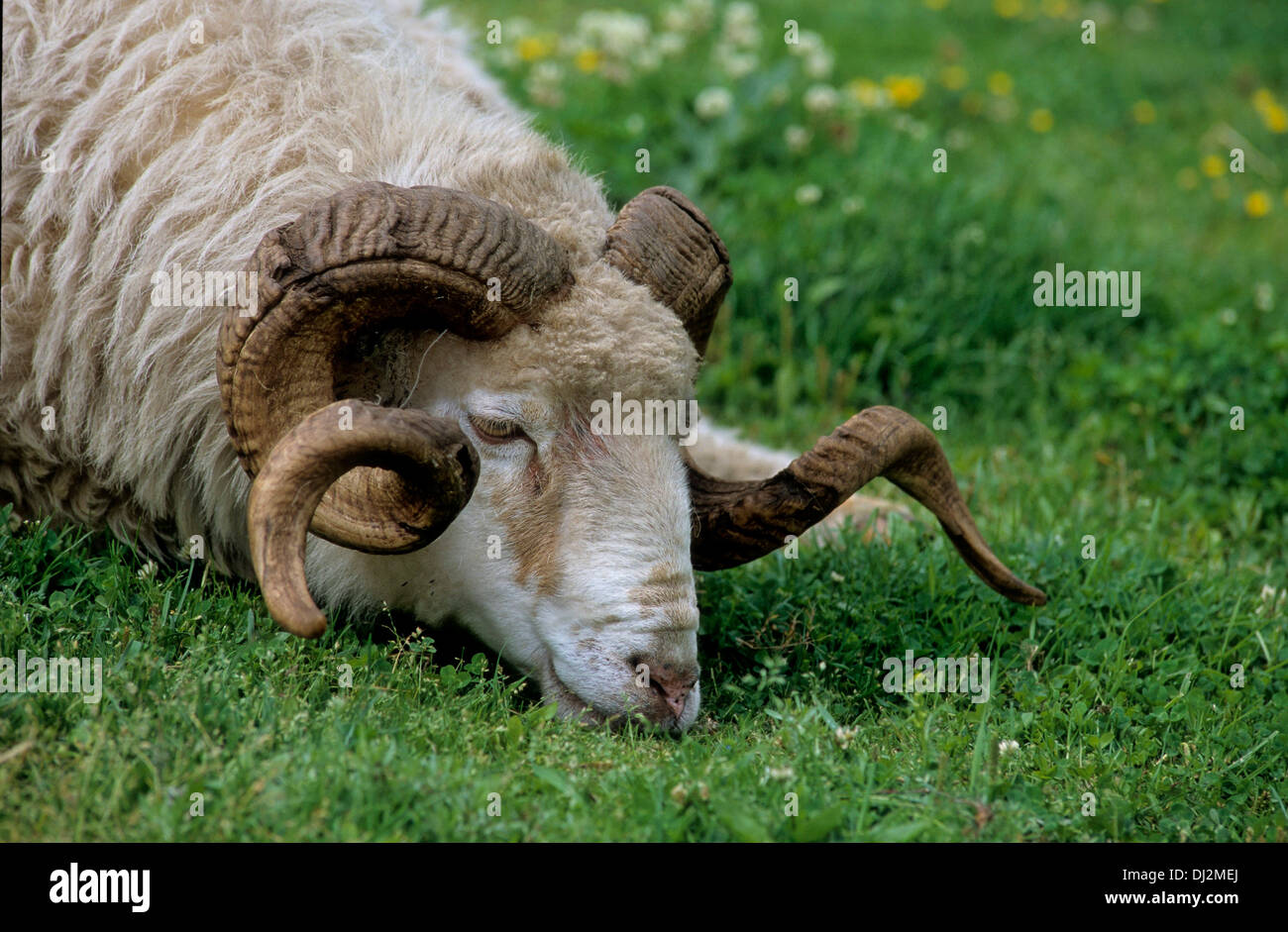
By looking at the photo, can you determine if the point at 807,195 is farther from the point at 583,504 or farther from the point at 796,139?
the point at 583,504

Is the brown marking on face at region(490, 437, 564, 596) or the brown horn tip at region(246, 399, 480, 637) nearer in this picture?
the brown horn tip at region(246, 399, 480, 637)

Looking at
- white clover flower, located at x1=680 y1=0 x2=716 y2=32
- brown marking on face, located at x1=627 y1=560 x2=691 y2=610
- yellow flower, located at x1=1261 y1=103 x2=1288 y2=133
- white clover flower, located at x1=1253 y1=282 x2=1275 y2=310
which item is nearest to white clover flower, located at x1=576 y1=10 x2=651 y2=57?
white clover flower, located at x1=680 y1=0 x2=716 y2=32

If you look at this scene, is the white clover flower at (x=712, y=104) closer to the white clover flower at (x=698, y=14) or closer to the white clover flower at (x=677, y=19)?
the white clover flower at (x=677, y=19)

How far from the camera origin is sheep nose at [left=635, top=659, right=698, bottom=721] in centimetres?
385

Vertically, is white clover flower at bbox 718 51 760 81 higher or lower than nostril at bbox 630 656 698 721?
higher

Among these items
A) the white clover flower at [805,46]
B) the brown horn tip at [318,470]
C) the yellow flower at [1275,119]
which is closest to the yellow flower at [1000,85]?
the white clover flower at [805,46]

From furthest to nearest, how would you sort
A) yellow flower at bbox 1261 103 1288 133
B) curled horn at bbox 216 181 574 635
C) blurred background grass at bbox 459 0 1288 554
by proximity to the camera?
1. yellow flower at bbox 1261 103 1288 133
2. blurred background grass at bbox 459 0 1288 554
3. curled horn at bbox 216 181 574 635

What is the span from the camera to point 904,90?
9.48 metres

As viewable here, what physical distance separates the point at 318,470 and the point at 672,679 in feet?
3.96

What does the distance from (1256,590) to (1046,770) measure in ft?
6.38

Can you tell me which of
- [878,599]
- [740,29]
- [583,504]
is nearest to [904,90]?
[740,29]

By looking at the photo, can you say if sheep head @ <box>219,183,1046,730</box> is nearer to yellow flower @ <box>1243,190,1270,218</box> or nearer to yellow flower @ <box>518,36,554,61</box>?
yellow flower @ <box>518,36,554,61</box>
